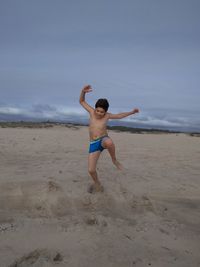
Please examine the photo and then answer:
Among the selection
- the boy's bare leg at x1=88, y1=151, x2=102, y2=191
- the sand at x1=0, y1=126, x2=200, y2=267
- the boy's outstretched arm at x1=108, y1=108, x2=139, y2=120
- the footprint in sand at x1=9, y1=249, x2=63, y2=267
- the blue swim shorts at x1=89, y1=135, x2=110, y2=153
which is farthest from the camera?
the boy's outstretched arm at x1=108, y1=108, x2=139, y2=120

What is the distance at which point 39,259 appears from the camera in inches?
132

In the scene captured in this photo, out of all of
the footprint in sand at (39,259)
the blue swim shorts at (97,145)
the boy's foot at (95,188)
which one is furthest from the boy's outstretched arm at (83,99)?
the footprint in sand at (39,259)

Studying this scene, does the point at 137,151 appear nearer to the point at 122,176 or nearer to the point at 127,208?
the point at 122,176

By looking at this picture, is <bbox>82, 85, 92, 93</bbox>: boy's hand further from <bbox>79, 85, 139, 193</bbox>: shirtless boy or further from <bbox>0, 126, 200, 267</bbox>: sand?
<bbox>0, 126, 200, 267</bbox>: sand

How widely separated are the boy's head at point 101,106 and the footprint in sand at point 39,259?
2.99 m

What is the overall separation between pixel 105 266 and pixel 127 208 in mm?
2121

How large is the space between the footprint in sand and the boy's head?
299 cm

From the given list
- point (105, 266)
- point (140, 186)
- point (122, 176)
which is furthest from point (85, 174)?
point (105, 266)

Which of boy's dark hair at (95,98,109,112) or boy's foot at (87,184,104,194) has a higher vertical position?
boy's dark hair at (95,98,109,112)

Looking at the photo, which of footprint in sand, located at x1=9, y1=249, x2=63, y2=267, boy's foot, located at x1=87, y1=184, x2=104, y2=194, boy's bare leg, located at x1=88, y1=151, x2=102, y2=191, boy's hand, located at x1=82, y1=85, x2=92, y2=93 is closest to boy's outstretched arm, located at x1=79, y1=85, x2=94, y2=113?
boy's hand, located at x1=82, y1=85, x2=92, y2=93

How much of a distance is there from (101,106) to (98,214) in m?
1.98

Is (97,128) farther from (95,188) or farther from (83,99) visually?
(95,188)

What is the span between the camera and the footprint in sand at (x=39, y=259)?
10.7 feet

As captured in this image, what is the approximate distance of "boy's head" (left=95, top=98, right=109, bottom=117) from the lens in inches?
235
